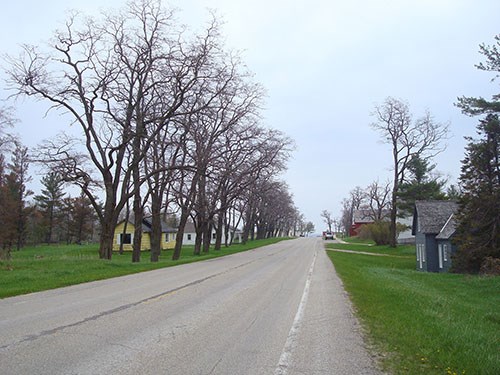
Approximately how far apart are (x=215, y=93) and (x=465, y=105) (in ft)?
48.3

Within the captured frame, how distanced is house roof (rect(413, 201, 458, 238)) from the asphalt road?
84.5 ft

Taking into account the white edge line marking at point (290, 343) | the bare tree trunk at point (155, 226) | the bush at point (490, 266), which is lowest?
the white edge line marking at point (290, 343)

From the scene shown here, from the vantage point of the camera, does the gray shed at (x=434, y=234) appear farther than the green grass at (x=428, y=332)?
Yes

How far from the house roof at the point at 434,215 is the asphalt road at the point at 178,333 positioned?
2577cm

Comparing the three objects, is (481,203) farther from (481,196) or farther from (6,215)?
(6,215)

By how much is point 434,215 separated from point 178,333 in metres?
34.6

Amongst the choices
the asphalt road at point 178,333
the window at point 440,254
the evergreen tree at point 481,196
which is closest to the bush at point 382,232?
the window at point 440,254

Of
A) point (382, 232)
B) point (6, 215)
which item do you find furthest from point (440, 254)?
point (6, 215)

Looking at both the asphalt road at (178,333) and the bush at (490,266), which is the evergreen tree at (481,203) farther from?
the asphalt road at (178,333)

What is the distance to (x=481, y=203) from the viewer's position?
26.3 metres

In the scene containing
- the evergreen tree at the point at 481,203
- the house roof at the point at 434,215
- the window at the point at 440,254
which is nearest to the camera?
the evergreen tree at the point at 481,203

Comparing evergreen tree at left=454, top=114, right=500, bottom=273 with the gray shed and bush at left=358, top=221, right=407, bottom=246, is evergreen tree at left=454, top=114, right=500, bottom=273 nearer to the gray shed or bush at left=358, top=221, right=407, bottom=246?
the gray shed

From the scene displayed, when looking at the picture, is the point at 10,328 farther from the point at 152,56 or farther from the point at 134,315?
the point at 152,56

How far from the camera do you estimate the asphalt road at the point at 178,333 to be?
618 cm
